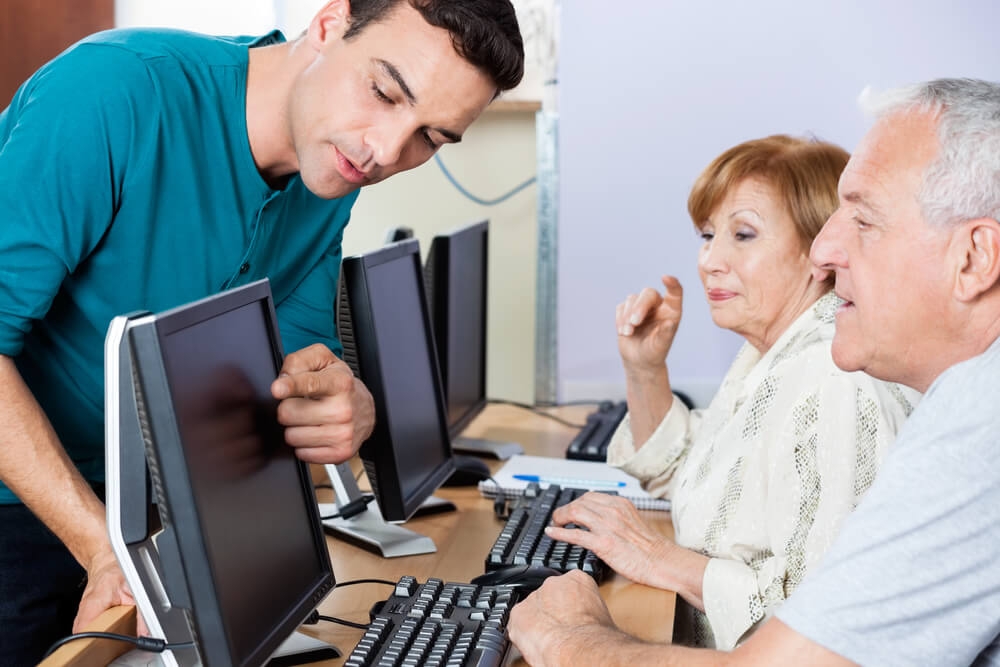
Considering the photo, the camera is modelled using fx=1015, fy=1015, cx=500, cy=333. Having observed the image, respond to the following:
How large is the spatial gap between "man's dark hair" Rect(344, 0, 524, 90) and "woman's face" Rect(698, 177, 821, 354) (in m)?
0.61

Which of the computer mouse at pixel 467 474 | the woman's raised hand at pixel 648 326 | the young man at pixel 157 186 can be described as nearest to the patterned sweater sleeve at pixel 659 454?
Answer: the woman's raised hand at pixel 648 326

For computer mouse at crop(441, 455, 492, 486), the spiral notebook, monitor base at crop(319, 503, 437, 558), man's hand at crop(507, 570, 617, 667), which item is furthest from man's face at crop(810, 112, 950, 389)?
computer mouse at crop(441, 455, 492, 486)

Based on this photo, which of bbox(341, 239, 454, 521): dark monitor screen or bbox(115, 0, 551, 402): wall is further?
bbox(115, 0, 551, 402): wall

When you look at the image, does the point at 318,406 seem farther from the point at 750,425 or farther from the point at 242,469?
the point at 750,425

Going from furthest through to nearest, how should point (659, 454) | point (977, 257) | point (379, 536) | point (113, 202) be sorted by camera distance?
point (659, 454) < point (379, 536) < point (113, 202) < point (977, 257)

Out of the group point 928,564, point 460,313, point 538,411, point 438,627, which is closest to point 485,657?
point 438,627

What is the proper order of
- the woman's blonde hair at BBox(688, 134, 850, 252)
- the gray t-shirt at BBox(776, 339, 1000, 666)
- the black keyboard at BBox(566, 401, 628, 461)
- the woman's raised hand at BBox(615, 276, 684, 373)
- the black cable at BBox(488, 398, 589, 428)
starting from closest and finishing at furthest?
1. the gray t-shirt at BBox(776, 339, 1000, 666)
2. the woman's blonde hair at BBox(688, 134, 850, 252)
3. the woman's raised hand at BBox(615, 276, 684, 373)
4. the black keyboard at BBox(566, 401, 628, 461)
5. the black cable at BBox(488, 398, 589, 428)

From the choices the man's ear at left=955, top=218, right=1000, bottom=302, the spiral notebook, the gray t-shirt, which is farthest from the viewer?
the spiral notebook

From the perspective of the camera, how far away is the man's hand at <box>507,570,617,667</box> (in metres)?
1.14

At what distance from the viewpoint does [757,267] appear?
1.77 meters

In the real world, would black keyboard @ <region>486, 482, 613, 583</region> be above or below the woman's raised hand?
below

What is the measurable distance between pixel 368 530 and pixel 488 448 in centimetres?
69

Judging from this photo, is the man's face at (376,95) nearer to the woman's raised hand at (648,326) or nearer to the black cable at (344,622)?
the black cable at (344,622)

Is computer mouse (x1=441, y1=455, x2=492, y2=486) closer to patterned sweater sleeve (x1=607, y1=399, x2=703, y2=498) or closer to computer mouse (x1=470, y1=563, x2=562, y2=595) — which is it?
patterned sweater sleeve (x1=607, y1=399, x2=703, y2=498)
